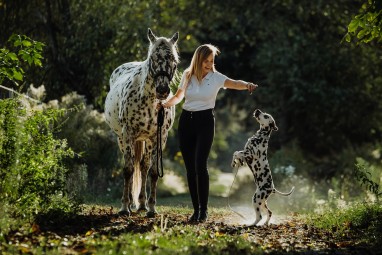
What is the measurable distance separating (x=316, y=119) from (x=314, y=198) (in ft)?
35.1

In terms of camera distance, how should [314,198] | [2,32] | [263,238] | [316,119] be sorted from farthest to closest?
1. [316,119]
2. [2,32]
3. [314,198]
4. [263,238]

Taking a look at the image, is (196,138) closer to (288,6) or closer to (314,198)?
(314,198)

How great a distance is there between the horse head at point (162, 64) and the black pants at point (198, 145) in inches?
26.6

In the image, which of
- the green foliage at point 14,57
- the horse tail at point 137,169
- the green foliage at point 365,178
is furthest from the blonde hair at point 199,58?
the green foliage at point 365,178

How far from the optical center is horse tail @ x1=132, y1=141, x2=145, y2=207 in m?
11.2

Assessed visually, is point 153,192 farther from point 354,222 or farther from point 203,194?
point 354,222

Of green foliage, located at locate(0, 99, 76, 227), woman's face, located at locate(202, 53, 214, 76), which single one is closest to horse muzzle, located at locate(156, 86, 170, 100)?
woman's face, located at locate(202, 53, 214, 76)

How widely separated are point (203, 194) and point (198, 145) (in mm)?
699

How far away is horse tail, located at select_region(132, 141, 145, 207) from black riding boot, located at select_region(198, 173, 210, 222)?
1.29 metres

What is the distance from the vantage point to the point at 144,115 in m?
10.7

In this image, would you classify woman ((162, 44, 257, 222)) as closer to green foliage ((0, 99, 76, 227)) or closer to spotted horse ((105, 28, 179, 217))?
spotted horse ((105, 28, 179, 217))

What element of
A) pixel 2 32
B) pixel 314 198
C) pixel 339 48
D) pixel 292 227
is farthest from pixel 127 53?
pixel 292 227

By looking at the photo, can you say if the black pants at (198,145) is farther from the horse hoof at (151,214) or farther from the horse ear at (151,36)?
the horse ear at (151,36)

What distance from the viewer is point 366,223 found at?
10.2 metres
